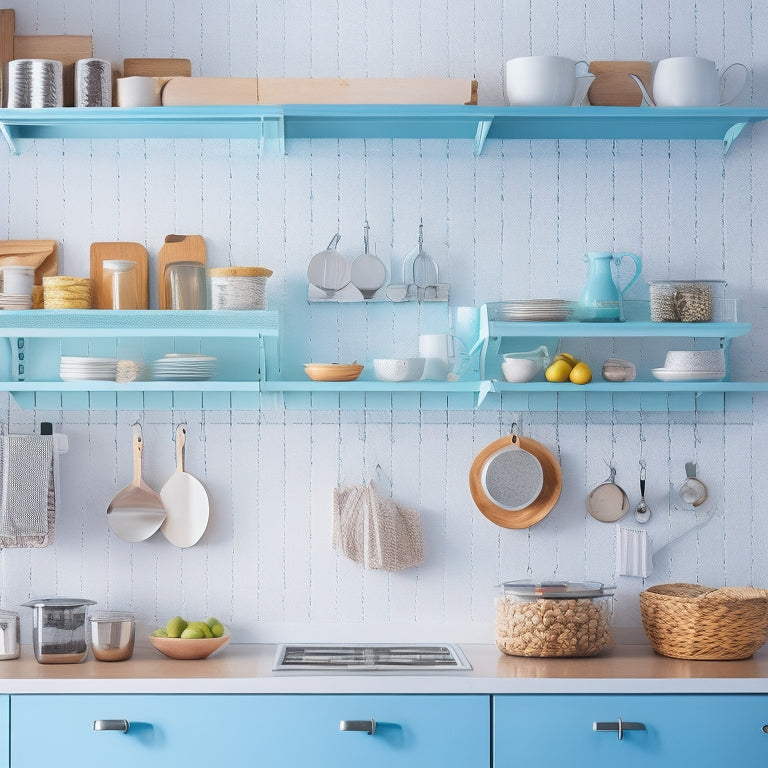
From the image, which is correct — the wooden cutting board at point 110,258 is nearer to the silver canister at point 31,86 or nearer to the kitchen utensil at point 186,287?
the kitchen utensil at point 186,287

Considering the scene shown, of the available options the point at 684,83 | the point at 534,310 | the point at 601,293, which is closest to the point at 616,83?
the point at 684,83

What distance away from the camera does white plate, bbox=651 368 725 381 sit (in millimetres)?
2746

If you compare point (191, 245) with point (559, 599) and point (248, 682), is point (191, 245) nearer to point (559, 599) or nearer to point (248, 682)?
point (248, 682)

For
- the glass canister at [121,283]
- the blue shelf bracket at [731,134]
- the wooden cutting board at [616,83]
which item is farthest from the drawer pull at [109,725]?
the blue shelf bracket at [731,134]

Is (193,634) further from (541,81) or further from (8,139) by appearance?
(541,81)

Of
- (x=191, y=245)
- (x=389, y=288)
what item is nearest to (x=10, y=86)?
(x=191, y=245)

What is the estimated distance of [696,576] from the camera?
2.90m

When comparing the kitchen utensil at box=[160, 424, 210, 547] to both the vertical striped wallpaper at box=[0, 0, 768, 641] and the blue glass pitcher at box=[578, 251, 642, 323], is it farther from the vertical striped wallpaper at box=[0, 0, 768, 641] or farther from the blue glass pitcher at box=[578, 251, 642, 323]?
the blue glass pitcher at box=[578, 251, 642, 323]

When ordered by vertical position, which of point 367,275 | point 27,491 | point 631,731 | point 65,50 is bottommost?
point 631,731

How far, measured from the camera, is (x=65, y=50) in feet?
9.30

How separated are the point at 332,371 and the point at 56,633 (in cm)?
98

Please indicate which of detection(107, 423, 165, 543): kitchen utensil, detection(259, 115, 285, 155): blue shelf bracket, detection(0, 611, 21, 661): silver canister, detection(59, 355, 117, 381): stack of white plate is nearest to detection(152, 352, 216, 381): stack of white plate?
detection(59, 355, 117, 381): stack of white plate

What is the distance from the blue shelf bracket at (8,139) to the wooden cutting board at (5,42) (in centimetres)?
8

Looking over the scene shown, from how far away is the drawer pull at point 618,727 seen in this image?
2.39 m
